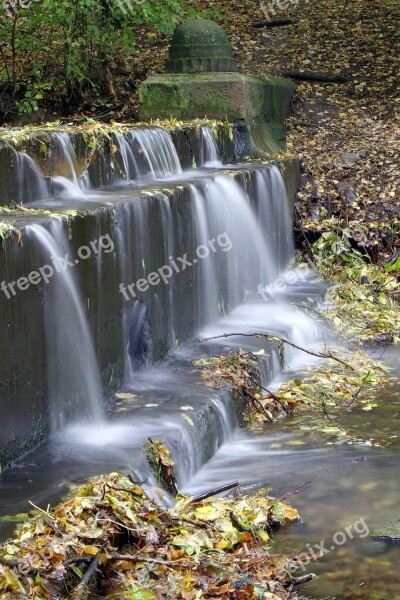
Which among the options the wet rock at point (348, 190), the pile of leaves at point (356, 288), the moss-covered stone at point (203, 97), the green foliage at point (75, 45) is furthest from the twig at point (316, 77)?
the pile of leaves at point (356, 288)

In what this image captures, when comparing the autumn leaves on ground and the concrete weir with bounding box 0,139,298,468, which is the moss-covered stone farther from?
the concrete weir with bounding box 0,139,298,468

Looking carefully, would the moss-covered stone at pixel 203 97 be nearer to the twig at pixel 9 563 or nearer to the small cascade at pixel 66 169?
the small cascade at pixel 66 169

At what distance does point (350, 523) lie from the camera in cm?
470

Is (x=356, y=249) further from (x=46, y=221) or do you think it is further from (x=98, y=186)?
(x=46, y=221)

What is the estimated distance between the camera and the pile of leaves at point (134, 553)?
3738mm

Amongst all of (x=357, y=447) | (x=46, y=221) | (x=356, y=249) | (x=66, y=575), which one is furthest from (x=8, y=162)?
(x=356, y=249)

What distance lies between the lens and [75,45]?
1485cm

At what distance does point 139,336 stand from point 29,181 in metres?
1.40

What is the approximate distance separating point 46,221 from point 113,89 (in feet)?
32.7

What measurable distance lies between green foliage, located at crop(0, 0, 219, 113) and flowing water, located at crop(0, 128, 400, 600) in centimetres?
548

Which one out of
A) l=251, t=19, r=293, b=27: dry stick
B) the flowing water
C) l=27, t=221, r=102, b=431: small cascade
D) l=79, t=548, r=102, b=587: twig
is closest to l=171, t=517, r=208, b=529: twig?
the flowing water

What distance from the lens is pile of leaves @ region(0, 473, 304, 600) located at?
147 inches

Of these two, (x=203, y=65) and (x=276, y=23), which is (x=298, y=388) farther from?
(x=276, y=23)

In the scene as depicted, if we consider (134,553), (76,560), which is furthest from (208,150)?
(76,560)
